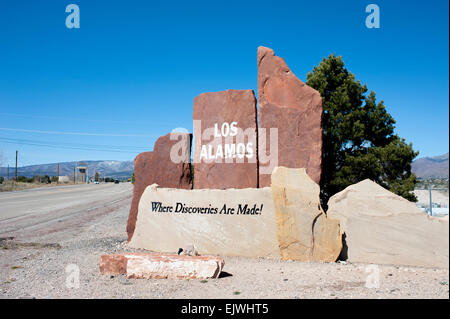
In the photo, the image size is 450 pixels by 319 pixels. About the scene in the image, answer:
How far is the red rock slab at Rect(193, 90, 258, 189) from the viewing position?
33.6ft

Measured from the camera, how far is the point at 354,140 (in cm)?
1290

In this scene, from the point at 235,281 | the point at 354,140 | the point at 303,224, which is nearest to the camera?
the point at 235,281

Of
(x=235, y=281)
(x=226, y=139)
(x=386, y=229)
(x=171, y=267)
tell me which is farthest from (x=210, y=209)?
(x=386, y=229)

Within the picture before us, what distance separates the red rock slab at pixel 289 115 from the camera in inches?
380

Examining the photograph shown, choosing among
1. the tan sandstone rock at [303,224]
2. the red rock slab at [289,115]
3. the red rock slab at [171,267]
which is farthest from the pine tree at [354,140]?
the red rock slab at [171,267]

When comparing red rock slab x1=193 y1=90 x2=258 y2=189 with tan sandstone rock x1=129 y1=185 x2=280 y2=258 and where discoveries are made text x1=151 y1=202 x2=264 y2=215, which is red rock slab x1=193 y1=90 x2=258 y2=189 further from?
where discoveries are made text x1=151 y1=202 x2=264 y2=215

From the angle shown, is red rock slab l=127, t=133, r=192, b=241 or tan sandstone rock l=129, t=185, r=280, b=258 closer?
tan sandstone rock l=129, t=185, r=280, b=258

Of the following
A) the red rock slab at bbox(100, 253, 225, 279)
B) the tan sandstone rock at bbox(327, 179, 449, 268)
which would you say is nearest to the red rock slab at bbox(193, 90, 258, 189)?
the tan sandstone rock at bbox(327, 179, 449, 268)

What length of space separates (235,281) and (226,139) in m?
4.66

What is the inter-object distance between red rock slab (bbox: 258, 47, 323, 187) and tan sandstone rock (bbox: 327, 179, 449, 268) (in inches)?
54.4

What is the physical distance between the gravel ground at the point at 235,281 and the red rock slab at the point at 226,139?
2553 millimetres

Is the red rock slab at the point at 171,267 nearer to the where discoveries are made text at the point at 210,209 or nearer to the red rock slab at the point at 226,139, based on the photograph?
the where discoveries are made text at the point at 210,209

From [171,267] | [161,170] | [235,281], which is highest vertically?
[161,170]

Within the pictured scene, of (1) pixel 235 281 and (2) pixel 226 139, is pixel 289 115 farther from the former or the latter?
(1) pixel 235 281
